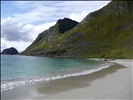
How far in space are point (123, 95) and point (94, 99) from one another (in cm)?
312

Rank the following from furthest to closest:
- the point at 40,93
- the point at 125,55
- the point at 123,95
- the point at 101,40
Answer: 1. the point at 101,40
2. the point at 125,55
3. the point at 40,93
4. the point at 123,95

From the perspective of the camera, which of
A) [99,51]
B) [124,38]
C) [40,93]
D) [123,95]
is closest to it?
[123,95]

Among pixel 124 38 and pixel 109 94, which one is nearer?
pixel 109 94

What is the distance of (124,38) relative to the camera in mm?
183375

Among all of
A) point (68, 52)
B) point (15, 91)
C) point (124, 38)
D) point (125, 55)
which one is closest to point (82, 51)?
point (68, 52)

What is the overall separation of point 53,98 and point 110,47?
160 m

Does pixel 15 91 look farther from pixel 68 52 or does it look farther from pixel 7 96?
pixel 68 52

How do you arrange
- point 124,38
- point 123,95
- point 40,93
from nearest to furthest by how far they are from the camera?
point 123,95 → point 40,93 → point 124,38

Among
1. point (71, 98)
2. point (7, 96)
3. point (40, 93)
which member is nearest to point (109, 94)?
point (71, 98)

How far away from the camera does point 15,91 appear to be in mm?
25438

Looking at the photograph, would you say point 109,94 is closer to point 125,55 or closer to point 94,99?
point 94,99

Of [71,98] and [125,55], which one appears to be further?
[125,55]

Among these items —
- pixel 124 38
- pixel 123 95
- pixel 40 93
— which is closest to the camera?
pixel 123 95

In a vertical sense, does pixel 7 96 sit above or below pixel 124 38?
below
